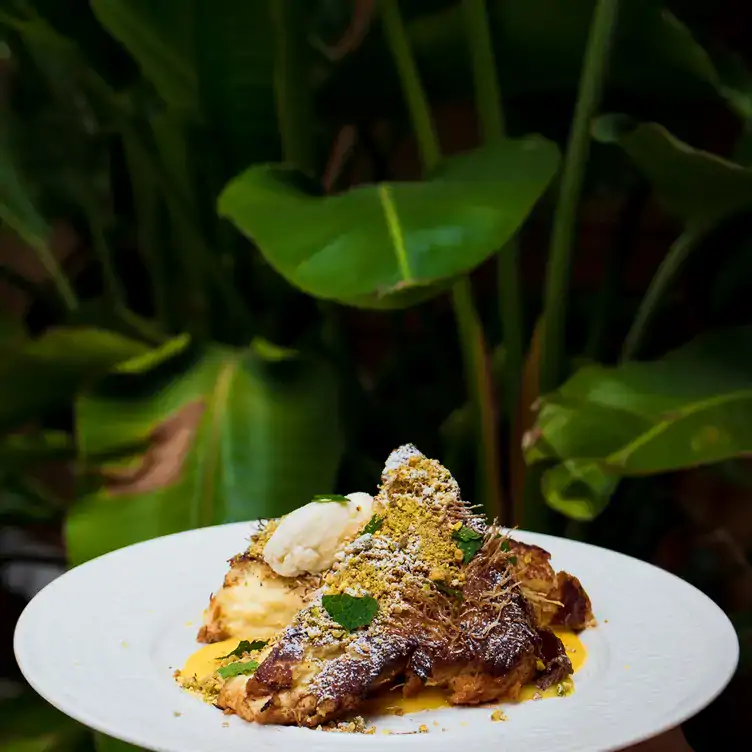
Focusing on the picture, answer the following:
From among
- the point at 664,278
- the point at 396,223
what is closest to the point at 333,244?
the point at 396,223

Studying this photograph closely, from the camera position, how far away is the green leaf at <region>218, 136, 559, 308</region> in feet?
2.86

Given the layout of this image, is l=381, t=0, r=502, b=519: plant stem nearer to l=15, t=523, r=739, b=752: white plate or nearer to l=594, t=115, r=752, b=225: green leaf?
l=594, t=115, r=752, b=225: green leaf

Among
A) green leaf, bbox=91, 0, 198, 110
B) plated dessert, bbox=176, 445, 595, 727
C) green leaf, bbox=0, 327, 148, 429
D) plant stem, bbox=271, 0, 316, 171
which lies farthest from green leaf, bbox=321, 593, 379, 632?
green leaf, bbox=91, 0, 198, 110

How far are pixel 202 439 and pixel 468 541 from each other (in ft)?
1.39

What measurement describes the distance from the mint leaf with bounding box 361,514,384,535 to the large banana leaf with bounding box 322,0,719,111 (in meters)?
0.75

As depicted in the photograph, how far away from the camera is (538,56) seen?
4.38ft

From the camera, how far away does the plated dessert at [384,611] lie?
65cm

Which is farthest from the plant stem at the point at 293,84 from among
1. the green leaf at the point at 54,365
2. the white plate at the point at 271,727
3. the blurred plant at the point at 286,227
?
the white plate at the point at 271,727

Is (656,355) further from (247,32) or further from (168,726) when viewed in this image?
(168,726)

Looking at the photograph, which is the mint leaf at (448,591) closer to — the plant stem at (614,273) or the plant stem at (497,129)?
the plant stem at (497,129)

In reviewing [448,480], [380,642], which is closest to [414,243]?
[448,480]

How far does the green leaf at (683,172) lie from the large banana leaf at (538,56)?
12 cm

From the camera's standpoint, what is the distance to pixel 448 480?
788mm

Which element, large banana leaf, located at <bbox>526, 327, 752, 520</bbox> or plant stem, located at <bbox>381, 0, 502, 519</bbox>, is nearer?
large banana leaf, located at <bbox>526, 327, 752, 520</bbox>
